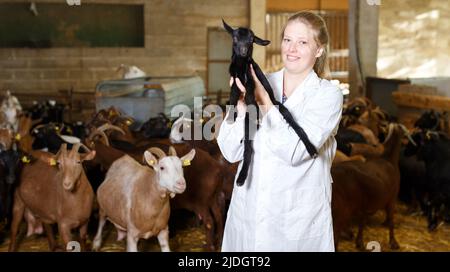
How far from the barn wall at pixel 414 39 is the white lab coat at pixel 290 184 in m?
10.4

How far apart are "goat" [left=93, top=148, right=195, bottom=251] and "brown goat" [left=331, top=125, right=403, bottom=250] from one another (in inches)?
50.1

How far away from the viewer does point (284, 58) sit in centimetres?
211

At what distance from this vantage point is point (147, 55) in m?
12.5

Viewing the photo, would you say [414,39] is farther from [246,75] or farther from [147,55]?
[246,75]

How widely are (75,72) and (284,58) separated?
1075 cm

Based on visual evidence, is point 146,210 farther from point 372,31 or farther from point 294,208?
point 372,31

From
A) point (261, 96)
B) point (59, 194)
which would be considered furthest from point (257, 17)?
point (261, 96)

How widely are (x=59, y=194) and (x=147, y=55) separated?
26.5 ft

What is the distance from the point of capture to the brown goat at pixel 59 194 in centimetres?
454

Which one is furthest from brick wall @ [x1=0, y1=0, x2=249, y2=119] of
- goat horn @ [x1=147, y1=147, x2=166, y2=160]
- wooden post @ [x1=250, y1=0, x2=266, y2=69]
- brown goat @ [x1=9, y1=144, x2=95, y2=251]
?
goat horn @ [x1=147, y1=147, x2=166, y2=160]

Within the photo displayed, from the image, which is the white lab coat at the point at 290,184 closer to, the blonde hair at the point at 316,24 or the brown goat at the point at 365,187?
the blonde hair at the point at 316,24
